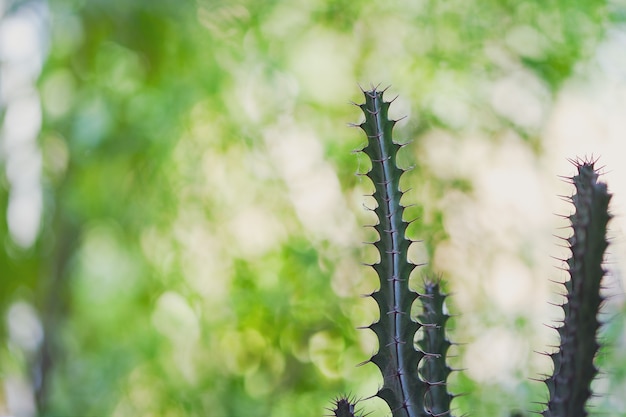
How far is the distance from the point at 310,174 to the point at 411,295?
52.7 inches

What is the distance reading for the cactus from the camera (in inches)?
21.6

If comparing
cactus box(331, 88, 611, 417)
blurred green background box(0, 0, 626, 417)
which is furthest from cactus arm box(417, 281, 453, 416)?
blurred green background box(0, 0, 626, 417)

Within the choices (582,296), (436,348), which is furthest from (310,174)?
(582,296)

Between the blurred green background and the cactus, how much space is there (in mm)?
924

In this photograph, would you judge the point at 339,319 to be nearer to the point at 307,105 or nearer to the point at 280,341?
the point at 280,341

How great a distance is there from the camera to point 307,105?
6.48 feet

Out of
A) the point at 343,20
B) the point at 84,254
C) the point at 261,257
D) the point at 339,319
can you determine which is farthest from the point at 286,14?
the point at 84,254

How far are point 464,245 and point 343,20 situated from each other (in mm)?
682

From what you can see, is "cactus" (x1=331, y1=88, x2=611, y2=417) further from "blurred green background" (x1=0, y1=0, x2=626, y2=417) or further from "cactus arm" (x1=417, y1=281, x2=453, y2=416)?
"blurred green background" (x1=0, y1=0, x2=626, y2=417)

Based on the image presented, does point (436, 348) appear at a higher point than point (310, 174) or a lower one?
lower

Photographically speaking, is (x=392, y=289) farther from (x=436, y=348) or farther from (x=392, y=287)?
(x=436, y=348)

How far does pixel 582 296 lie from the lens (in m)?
Answer: 0.55

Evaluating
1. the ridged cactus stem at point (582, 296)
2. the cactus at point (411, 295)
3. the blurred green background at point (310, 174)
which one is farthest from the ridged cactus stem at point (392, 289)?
the blurred green background at point (310, 174)

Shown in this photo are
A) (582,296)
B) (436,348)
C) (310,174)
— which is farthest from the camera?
(310,174)
